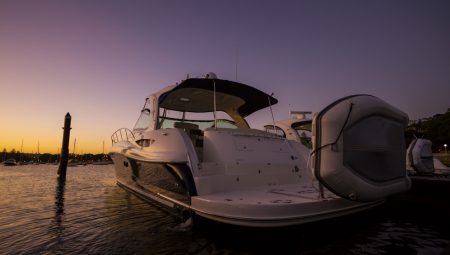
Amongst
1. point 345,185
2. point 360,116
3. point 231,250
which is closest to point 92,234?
point 231,250

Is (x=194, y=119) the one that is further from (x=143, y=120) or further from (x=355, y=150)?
(x=355, y=150)

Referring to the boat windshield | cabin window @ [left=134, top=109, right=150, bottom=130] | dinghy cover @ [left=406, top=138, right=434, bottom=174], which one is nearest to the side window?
cabin window @ [left=134, top=109, right=150, bottom=130]

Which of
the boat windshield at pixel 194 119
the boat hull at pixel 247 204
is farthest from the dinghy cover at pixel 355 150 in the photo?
the boat windshield at pixel 194 119

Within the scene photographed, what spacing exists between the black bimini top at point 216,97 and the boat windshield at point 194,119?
167 millimetres

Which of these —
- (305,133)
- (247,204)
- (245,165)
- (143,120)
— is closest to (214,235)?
(247,204)

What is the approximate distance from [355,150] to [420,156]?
31.2 feet

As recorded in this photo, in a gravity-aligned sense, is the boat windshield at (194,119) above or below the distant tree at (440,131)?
below

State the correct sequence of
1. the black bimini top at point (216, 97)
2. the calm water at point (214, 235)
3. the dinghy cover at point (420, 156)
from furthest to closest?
the dinghy cover at point (420, 156)
the black bimini top at point (216, 97)
the calm water at point (214, 235)

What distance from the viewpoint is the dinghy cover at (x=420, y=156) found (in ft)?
35.1

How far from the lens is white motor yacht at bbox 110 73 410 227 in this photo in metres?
3.54

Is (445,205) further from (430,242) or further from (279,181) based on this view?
(279,181)

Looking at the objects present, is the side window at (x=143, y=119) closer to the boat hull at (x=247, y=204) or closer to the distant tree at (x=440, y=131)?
the boat hull at (x=247, y=204)

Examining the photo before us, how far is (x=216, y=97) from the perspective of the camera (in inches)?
301

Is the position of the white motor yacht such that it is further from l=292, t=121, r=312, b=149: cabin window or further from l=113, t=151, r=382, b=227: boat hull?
l=292, t=121, r=312, b=149: cabin window
